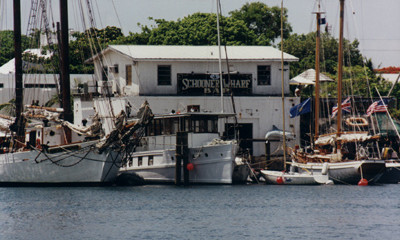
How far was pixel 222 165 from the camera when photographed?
185 feet

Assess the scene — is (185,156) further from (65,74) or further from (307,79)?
(307,79)

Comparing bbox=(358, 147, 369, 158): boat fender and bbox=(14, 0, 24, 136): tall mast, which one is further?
bbox=(358, 147, 369, 158): boat fender

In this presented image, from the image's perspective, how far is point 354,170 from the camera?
187ft

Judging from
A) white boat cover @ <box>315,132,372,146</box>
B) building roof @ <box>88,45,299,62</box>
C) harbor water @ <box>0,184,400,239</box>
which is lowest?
harbor water @ <box>0,184,400,239</box>

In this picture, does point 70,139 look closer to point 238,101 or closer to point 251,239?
point 238,101

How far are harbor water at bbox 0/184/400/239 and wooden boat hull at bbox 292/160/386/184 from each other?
4.11 ft

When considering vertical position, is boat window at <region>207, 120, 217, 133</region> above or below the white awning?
below

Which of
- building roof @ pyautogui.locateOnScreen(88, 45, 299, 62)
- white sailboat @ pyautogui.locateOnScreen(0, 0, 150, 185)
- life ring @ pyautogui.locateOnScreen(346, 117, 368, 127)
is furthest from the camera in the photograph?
building roof @ pyautogui.locateOnScreen(88, 45, 299, 62)

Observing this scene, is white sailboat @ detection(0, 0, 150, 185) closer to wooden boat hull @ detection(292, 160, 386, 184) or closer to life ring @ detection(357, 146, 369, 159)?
wooden boat hull @ detection(292, 160, 386, 184)

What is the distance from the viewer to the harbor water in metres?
37.5

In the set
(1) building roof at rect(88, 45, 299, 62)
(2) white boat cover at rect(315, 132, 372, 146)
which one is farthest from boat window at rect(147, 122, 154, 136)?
(2) white boat cover at rect(315, 132, 372, 146)

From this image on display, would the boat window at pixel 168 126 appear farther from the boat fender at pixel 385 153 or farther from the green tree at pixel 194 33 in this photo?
the green tree at pixel 194 33

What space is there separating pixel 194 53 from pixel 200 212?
27202mm

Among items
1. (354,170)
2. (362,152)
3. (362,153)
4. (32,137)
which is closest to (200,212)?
(354,170)
